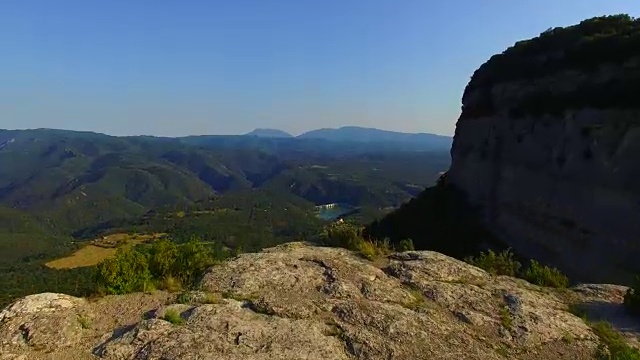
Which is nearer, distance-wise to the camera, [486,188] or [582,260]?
[582,260]

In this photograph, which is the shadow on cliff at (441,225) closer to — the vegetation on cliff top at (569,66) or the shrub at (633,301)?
the vegetation on cliff top at (569,66)

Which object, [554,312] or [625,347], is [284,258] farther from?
[625,347]

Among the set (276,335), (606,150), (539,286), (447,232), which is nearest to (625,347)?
(539,286)

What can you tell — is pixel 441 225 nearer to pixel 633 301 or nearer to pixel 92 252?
pixel 633 301

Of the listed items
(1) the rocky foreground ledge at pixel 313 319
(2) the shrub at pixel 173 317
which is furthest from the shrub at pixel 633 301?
(2) the shrub at pixel 173 317

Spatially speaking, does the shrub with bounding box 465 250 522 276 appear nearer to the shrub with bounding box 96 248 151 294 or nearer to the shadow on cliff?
the shrub with bounding box 96 248 151 294

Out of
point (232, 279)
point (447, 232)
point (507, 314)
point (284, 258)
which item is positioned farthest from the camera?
point (447, 232)
